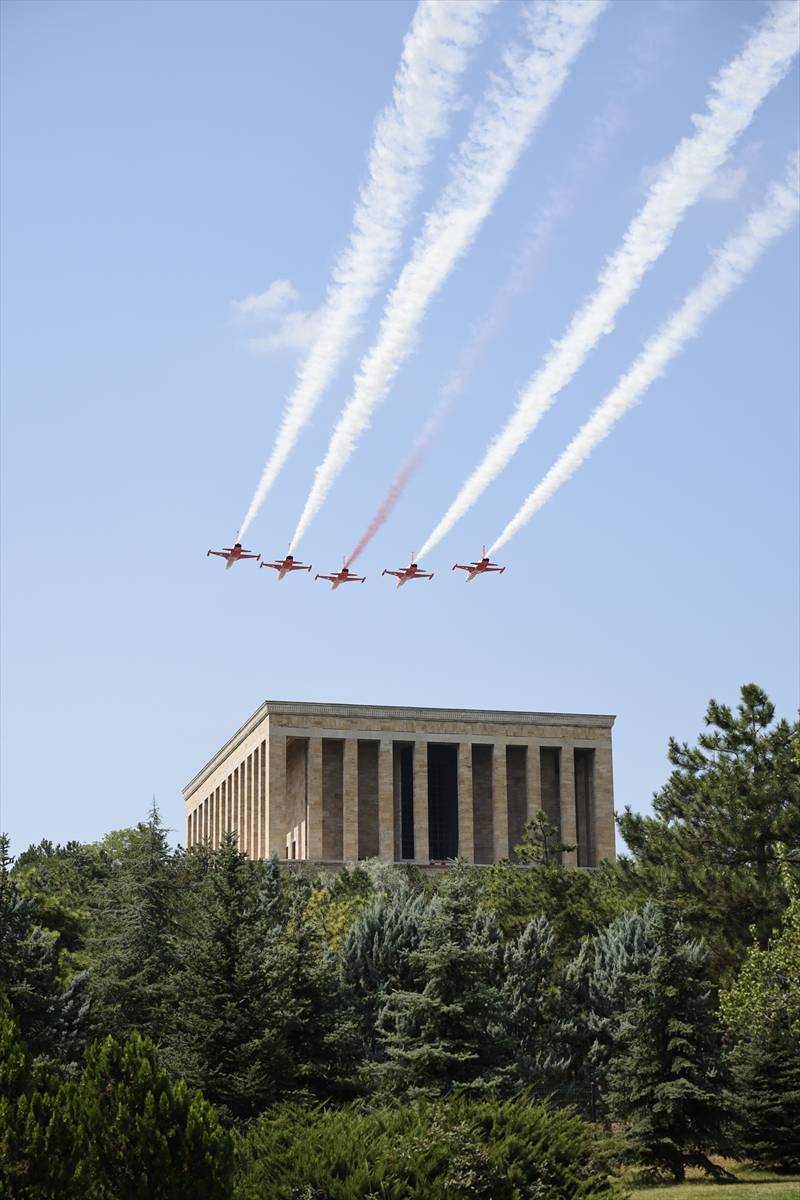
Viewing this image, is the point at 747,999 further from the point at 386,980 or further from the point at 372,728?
the point at 372,728

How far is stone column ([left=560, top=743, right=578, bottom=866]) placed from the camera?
104m

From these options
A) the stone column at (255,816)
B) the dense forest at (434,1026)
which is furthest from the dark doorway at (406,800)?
the dense forest at (434,1026)

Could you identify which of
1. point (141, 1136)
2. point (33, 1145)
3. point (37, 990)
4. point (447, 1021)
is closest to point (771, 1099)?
point (447, 1021)

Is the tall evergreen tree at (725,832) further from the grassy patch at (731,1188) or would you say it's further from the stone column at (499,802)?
the stone column at (499,802)

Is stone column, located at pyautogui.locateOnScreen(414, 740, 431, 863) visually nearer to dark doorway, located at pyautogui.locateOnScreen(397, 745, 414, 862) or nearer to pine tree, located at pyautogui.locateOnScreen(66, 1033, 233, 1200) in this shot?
dark doorway, located at pyautogui.locateOnScreen(397, 745, 414, 862)

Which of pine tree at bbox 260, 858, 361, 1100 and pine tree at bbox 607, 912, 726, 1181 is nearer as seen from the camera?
pine tree at bbox 260, 858, 361, 1100

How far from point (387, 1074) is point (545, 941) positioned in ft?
35.4

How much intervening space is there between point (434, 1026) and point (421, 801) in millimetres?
66261

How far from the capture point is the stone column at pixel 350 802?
329 ft

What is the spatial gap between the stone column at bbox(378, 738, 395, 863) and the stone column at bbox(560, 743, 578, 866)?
10916mm

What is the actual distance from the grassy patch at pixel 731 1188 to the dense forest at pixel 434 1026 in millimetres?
678

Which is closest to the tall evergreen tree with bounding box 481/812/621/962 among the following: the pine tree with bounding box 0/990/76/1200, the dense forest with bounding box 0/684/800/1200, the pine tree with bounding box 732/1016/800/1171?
the dense forest with bounding box 0/684/800/1200

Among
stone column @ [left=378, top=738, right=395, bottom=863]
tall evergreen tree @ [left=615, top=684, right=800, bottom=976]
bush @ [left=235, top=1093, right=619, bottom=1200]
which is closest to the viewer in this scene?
bush @ [left=235, top=1093, right=619, bottom=1200]

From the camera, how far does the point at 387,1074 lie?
3628cm
